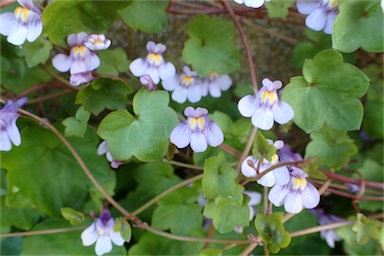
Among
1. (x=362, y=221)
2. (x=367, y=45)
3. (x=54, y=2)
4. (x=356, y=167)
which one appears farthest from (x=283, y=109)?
(x=356, y=167)

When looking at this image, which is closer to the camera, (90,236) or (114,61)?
(90,236)

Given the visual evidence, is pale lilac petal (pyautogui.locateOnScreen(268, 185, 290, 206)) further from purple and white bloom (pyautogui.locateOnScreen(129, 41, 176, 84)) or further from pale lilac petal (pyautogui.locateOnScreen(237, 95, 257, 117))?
purple and white bloom (pyautogui.locateOnScreen(129, 41, 176, 84))

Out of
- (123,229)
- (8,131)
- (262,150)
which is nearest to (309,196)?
(262,150)

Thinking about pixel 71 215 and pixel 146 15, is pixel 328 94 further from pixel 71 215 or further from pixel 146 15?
pixel 71 215

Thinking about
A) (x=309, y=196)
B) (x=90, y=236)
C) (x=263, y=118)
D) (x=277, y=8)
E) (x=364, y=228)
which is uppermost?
(x=277, y=8)

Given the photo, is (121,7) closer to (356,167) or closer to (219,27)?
(219,27)

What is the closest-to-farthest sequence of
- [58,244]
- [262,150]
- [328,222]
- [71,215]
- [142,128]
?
[262,150], [142,128], [71,215], [58,244], [328,222]
